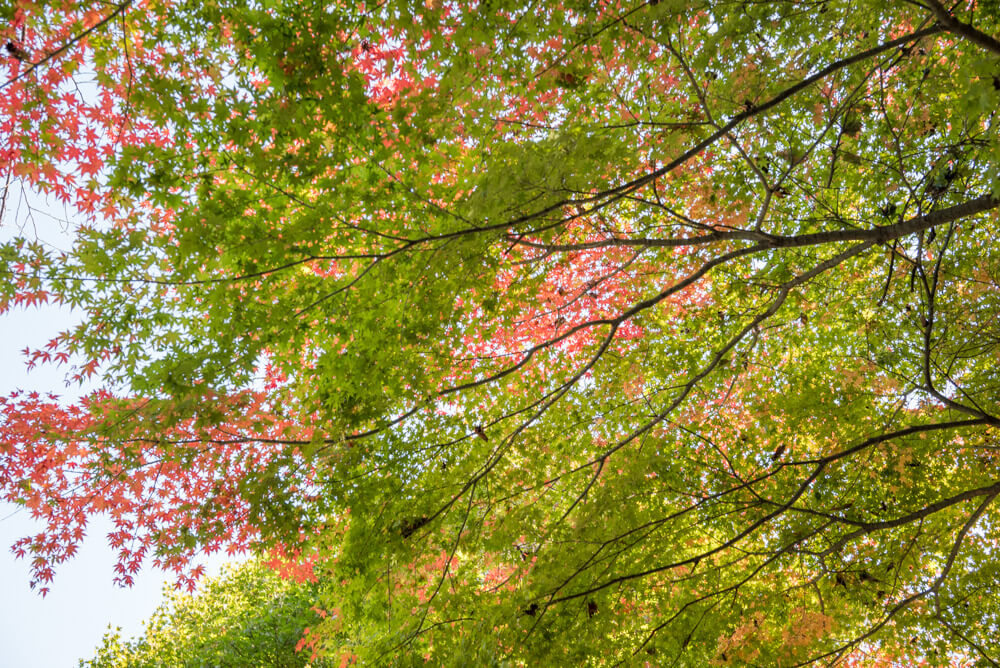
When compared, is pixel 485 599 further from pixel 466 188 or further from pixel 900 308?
pixel 900 308

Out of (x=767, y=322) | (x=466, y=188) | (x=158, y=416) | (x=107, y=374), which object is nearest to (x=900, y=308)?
(x=767, y=322)

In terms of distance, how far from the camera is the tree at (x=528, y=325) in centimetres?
326

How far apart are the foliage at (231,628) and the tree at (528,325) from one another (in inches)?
265

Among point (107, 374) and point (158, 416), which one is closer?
point (158, 416)

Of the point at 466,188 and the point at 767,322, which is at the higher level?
the point at 466,188

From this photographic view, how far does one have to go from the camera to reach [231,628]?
33.6 ft

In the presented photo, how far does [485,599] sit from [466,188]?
3.14 m

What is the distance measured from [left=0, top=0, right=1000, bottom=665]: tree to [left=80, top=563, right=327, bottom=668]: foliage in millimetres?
6739

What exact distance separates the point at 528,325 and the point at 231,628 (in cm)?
908

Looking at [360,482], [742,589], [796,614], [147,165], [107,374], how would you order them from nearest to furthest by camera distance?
[147,165]
[107,374]
[360,482]
[742,589]
[796,614]

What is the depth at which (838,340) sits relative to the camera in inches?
237

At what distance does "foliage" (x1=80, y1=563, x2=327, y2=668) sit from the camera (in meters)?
10.0

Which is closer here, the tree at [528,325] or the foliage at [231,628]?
the tree at [528,325]

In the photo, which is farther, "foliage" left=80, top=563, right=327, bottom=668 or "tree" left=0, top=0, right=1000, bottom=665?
"foliage" left=80, top=563, right=327, bottom=668
